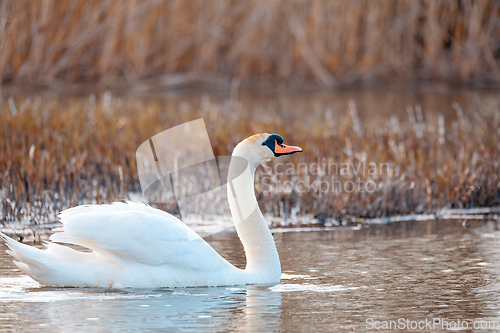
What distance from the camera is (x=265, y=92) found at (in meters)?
20.8

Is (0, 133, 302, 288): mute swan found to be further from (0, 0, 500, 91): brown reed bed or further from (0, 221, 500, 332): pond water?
(0, 0, 500, 91): brown reed bed

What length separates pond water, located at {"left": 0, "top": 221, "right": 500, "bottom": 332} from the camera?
5078mm

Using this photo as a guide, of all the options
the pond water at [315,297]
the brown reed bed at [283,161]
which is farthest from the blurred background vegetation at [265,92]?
the pond water at [315,297]

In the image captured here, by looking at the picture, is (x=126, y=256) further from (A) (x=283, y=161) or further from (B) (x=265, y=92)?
(B) (x=265, y=92)

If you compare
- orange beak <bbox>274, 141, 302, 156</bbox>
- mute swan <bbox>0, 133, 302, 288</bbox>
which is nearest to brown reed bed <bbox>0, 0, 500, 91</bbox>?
orange beak <bbox>274, 141, 302, 156</bbox>

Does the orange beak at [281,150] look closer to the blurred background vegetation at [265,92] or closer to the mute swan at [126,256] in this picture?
the mute swan at [126,256]

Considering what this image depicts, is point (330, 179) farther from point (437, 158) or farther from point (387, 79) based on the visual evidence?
point (387, 79)

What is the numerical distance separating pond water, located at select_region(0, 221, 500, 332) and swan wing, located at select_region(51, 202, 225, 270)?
0.20 m

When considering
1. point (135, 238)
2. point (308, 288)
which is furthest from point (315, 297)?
point (135, 238)

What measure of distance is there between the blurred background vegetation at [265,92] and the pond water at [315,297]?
4.85ft

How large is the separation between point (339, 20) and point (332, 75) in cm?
146

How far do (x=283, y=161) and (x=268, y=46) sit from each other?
10.5 m

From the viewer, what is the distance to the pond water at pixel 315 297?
5078mm

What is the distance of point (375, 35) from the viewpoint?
19844 millimetres
